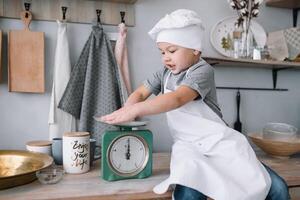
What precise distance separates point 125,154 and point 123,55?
20.5 inches

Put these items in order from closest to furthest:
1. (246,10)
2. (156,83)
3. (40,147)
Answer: (40,147)
(156,83)
(246,10)

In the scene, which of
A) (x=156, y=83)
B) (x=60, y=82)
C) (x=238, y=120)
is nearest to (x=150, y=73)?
(x=156, y=83)

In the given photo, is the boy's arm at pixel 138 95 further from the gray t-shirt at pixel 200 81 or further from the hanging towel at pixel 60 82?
the hanging towel at pixel 60 82

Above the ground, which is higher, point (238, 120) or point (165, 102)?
point (165, 102)

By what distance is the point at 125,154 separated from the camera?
3.10 ft

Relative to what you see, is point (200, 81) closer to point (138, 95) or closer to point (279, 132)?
point (138, 95)

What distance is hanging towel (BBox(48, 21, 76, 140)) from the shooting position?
123 cm

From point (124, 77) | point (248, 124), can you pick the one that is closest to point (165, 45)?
point (124, 77)

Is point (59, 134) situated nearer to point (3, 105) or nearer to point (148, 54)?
point (3, 105)

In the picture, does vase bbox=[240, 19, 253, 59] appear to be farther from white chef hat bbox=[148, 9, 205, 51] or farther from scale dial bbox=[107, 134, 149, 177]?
scale dial bbox=[107, 134, 149, 177]

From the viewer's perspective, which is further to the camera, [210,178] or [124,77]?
[124,77]

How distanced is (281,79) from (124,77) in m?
0.87

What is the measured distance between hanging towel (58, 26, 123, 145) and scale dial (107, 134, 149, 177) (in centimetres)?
30

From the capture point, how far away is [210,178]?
0.84m
